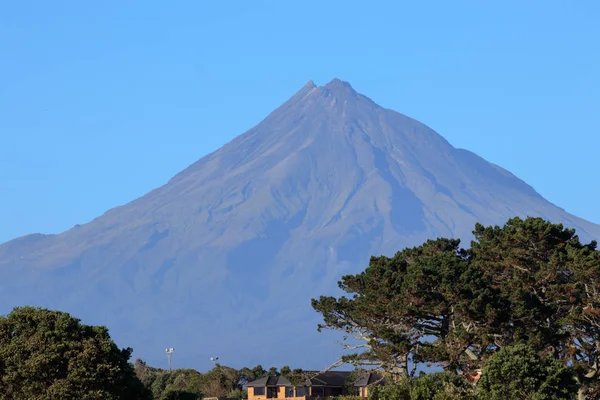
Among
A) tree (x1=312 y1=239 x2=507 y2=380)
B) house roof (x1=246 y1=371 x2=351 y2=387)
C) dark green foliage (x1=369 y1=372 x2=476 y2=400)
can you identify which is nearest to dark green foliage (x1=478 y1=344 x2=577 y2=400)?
dark green foliage (x1=369 y1=372 x2=476 y2=400)

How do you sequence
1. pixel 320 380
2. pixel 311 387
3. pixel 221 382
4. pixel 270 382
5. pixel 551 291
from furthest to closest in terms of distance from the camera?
pixel 221 382 → pixel 270 382 → pixel 320 380 → pixel 311 387 → pixel 551 291

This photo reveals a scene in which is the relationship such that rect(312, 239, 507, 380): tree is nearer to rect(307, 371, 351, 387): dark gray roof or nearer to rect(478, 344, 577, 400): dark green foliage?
rect(478, 344, 577, 400): dark green foliage

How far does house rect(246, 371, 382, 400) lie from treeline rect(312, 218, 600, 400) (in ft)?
130

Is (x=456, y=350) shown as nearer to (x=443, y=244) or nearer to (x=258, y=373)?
(x=443, y=244)

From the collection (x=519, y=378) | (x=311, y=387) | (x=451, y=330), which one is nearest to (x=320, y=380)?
(x=311, y=387)

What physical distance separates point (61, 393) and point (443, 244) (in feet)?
120

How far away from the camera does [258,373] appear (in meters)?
164

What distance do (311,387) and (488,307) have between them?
52315 millimetres

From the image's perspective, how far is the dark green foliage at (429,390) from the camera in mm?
67188

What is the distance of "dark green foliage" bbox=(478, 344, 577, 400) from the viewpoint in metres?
68.2

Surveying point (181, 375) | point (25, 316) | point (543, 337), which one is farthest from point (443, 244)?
point (181, 375)

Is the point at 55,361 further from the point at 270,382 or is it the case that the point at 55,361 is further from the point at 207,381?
the point at 207,381

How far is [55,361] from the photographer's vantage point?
70938mm

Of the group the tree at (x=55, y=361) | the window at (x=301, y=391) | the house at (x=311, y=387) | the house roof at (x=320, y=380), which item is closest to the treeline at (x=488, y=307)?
the tree at (x=55, y=361)
